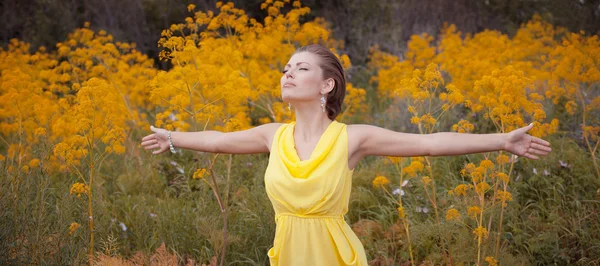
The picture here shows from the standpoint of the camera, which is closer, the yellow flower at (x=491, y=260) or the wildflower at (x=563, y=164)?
the yellow flower at (x=491, y=260)

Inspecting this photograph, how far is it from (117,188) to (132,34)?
7.21m

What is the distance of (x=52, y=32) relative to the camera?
37.7ft

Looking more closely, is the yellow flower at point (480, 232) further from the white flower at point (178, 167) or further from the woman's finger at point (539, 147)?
the white flower at point (178, 167)

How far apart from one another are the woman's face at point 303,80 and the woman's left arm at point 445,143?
224mm

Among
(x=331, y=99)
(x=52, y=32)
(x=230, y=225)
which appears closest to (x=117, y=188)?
(x=230, y=225)

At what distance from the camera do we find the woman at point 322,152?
2494 millimetres

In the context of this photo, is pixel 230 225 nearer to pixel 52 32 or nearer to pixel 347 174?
pixel 347 174

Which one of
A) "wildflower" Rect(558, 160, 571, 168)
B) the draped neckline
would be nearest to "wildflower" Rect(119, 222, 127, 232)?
the draped neckline

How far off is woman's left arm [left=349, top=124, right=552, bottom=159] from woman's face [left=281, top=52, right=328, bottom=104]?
0.22 metres

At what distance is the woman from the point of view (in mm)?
2494

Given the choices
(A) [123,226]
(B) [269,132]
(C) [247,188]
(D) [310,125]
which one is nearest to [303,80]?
(D) [310,125]

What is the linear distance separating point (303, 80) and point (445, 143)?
2.00 feet

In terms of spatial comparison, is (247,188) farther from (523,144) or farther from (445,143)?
(523,144)

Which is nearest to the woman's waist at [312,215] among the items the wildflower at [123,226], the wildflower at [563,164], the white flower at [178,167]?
the wildflower at [123,226]
